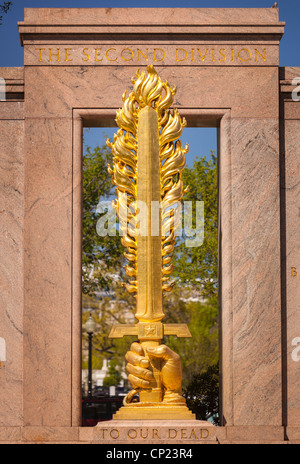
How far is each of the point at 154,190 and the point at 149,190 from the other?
0.29 feet

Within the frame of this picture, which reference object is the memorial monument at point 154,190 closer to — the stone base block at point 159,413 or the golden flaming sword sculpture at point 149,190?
the golden flaming sword sculpture at point 149,190

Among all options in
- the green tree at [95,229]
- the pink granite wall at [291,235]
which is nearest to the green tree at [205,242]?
the green tree at [95,229]

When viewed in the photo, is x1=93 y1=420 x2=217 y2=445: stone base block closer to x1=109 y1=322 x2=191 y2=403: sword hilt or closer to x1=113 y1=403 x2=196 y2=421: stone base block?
x1=113 y1=403 x2=196 y2=421: stone base block

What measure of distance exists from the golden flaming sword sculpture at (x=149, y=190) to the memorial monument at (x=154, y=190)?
6.9 inches

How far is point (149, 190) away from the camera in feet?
45.8

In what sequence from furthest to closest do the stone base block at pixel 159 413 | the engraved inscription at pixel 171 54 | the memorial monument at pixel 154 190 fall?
the engraved inscription at pixel 171 54 → the memorial monument at pixel 154 190 → the stone base block at pixel 159 413

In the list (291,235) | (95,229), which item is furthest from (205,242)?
(291,235)

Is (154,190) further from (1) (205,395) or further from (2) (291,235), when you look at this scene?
(1) (205,395)

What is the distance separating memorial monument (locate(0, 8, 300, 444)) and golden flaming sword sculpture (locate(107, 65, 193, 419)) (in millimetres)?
176

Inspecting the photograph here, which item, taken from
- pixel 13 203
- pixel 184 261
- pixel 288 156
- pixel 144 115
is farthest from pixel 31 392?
pixel 184 261

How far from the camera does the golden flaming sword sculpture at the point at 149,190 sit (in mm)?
13781

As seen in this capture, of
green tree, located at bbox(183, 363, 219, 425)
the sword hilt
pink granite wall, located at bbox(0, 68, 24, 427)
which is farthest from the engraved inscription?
green tree, located at bbox(183, 363, 219, 425)

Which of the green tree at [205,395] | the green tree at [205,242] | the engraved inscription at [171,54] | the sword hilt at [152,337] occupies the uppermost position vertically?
the engraved inscription at [171,54]

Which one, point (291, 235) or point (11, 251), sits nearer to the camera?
point (11, 251)
